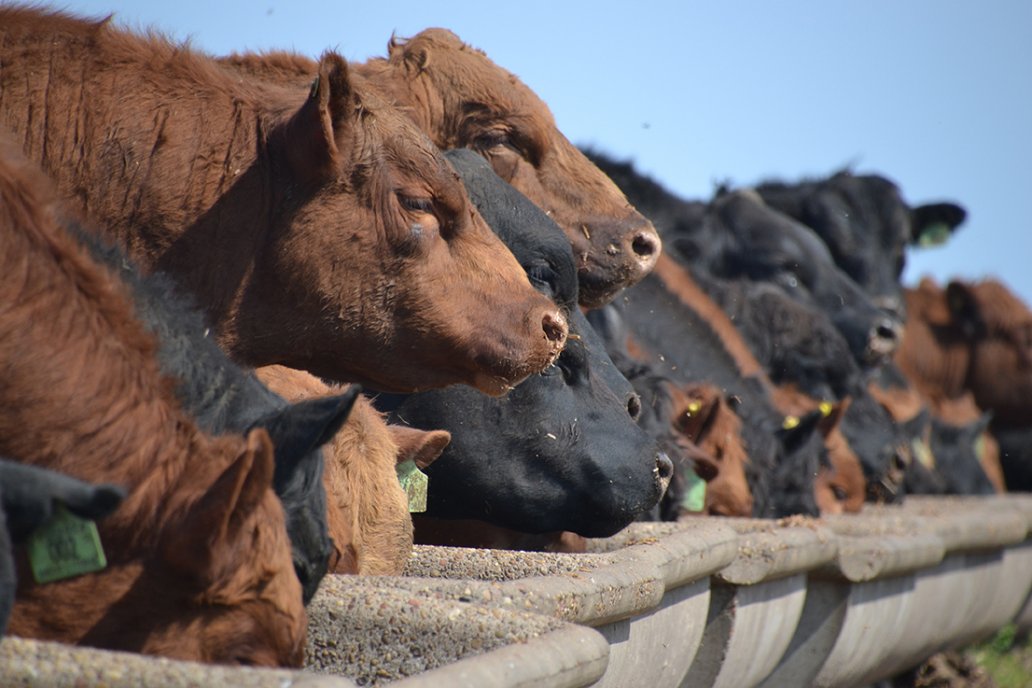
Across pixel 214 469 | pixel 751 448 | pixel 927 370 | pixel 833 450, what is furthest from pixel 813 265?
pixel 214 469

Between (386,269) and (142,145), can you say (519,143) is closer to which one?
(386,269)

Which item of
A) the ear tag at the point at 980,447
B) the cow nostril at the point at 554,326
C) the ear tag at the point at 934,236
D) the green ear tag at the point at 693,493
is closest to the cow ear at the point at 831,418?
the green ear tag at the point at 693,493

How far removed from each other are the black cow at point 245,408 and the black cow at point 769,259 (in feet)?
22.2

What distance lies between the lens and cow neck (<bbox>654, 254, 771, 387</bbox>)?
8891mm

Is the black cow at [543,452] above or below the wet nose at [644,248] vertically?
below

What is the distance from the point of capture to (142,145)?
4.04 meters

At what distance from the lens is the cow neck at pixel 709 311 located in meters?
8.89

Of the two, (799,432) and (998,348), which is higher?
(998,348)

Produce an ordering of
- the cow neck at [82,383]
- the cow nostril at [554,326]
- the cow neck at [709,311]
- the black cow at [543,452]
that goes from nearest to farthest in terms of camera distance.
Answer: the cow neck at [82,383], the cow nostril at [554,326], the black cow at [543,452], the cow neck at [709,311]

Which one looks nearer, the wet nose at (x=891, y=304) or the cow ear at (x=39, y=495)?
the cow ear at (x=39, y=495)

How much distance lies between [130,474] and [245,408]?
0.35m

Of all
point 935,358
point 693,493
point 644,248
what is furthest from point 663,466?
point 935,358

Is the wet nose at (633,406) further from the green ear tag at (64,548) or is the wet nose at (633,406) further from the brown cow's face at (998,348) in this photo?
the brown cow's face at (998,348)

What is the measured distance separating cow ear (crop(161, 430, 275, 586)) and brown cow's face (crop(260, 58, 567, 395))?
132 centimetres
